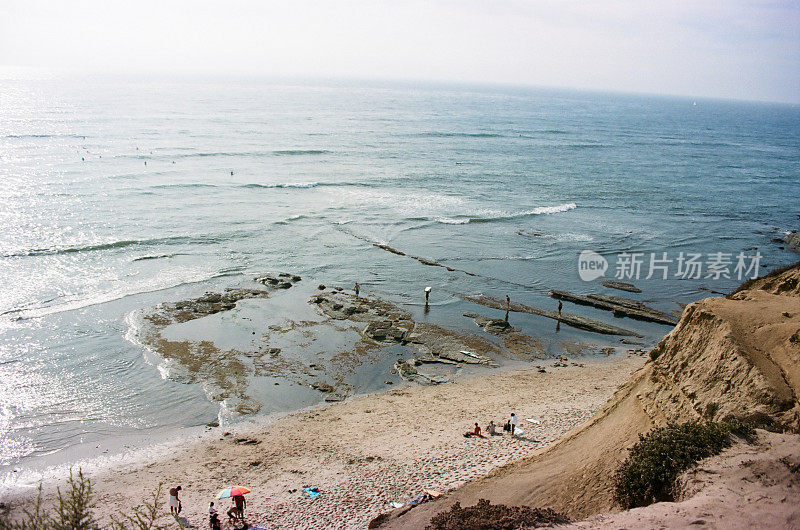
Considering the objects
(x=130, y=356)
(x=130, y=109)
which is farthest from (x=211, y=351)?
(x=130, y=109)

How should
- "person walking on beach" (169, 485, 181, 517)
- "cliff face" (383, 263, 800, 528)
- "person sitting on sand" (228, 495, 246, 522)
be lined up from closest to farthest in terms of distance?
"cliff face" (383, 263, 800, 528) → "person sitting on sand" (228, 495, 246, 522) → "person walking on beach" (169, 485, 181, 517)

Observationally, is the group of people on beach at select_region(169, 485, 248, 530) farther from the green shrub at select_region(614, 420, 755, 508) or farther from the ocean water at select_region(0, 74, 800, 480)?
the green shrub at select_region(614, 420, 755, 508)

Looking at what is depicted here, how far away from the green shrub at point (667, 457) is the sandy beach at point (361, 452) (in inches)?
217

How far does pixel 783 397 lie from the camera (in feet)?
34.1

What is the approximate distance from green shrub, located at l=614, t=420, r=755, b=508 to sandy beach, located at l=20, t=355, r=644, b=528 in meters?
5.50

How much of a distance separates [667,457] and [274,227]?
3550 cm

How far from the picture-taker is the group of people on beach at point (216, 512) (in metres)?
13.2

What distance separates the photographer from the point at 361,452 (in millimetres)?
17219

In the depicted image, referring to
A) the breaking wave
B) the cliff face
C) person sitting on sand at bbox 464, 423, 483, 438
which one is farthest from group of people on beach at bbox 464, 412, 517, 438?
the breaking wave

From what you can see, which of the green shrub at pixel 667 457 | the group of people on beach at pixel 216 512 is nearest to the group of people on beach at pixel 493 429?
the green shrub at pixel 667 457

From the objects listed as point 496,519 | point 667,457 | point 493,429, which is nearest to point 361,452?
point 493,429

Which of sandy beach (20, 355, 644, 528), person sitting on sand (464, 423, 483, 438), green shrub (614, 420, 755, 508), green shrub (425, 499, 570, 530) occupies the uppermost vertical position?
green shrub (614, 420, 755, 508)

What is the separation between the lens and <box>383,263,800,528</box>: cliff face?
10867mm

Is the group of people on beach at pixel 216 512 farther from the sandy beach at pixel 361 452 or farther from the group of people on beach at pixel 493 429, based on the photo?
the group of people on beach at pixel 493 429
